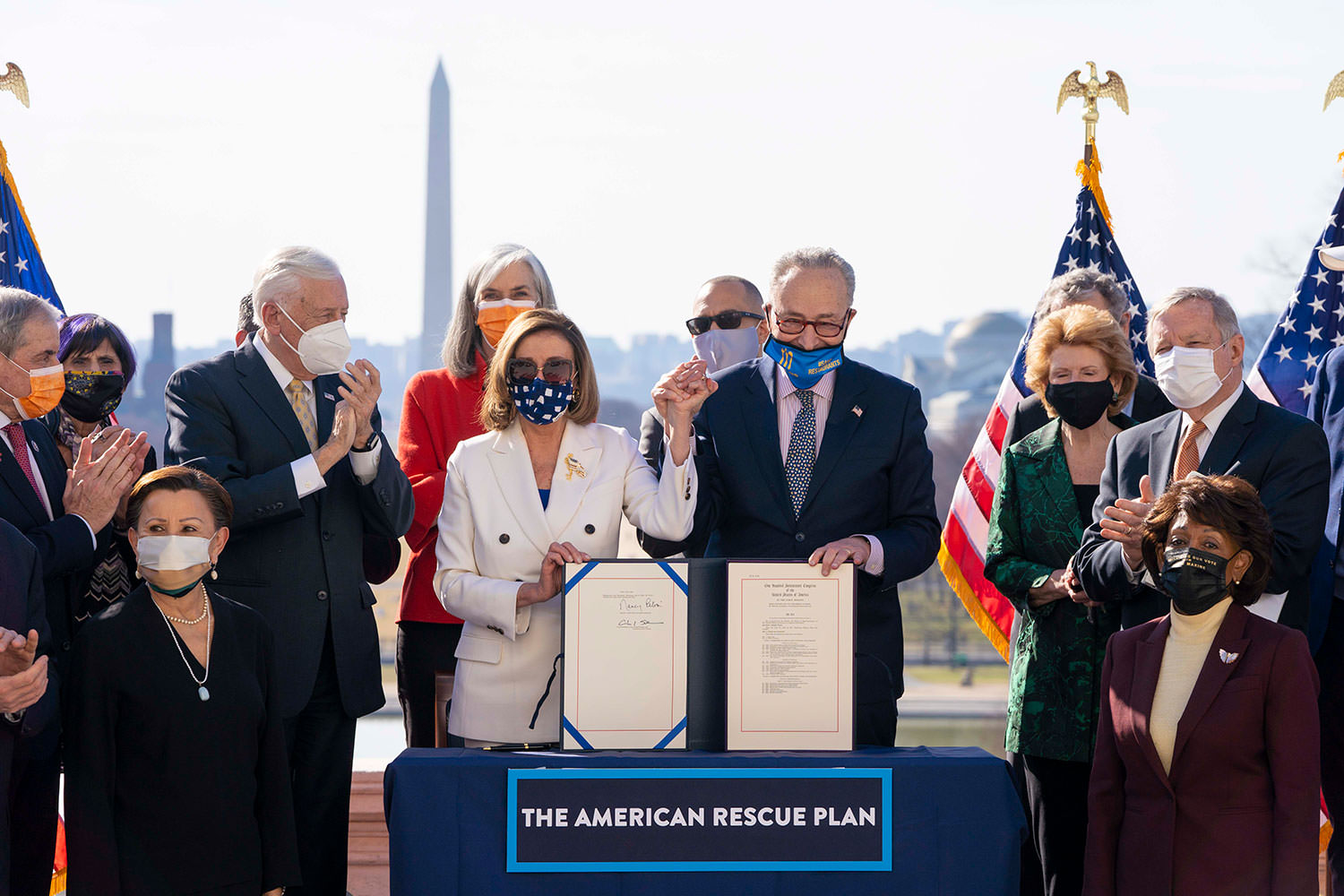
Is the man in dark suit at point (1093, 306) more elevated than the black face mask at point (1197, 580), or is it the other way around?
the man in dark suit at point (1093, 306)

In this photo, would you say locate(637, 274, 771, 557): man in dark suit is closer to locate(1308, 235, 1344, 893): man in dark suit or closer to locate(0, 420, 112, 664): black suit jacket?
locate(1308, 235, 1344, 893): man in dark suit

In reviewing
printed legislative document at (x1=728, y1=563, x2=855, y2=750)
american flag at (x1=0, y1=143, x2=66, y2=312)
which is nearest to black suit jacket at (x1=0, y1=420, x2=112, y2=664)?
printed legislative document at (x1=728, y1=563, x2=855, y2=750)

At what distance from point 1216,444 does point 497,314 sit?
2088 millimetres

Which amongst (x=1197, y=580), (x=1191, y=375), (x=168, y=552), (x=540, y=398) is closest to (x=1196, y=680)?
(x=1197, y=580)

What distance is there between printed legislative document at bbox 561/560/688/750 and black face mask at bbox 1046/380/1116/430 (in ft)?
4.82

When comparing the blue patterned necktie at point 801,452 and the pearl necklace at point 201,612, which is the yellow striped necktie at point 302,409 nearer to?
the pearl necklace at point 201,612

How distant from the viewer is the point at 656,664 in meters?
3.10

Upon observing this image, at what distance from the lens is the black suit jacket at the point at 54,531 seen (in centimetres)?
360

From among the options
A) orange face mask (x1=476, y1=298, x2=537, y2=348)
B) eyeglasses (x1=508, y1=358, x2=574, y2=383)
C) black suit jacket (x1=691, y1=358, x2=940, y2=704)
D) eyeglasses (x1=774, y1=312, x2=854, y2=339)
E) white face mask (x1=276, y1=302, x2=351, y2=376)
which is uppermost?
orange face mask (x1=476, y1=298, x2=537, y2=348)

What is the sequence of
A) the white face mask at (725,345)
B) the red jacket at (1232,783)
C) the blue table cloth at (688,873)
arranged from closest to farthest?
the blue table cloth at (688,873) → the red jacket at (1232,783) → the white face mask at (725,345)

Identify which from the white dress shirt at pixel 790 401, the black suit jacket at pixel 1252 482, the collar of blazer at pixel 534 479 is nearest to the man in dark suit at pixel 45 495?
the collar of blazer at pixel 534 479

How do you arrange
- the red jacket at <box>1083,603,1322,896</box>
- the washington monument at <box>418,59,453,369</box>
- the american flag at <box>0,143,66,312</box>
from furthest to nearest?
the washington monument at <box>418,59,453,369</box>
the american flag at <box>0,143,66,312</box>
the red jacket at <box>1083,603,1322,896</box>

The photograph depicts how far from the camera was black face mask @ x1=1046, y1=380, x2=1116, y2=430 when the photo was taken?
4016 millimetres

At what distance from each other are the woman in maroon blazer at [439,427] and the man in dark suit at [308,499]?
31 centimetres
